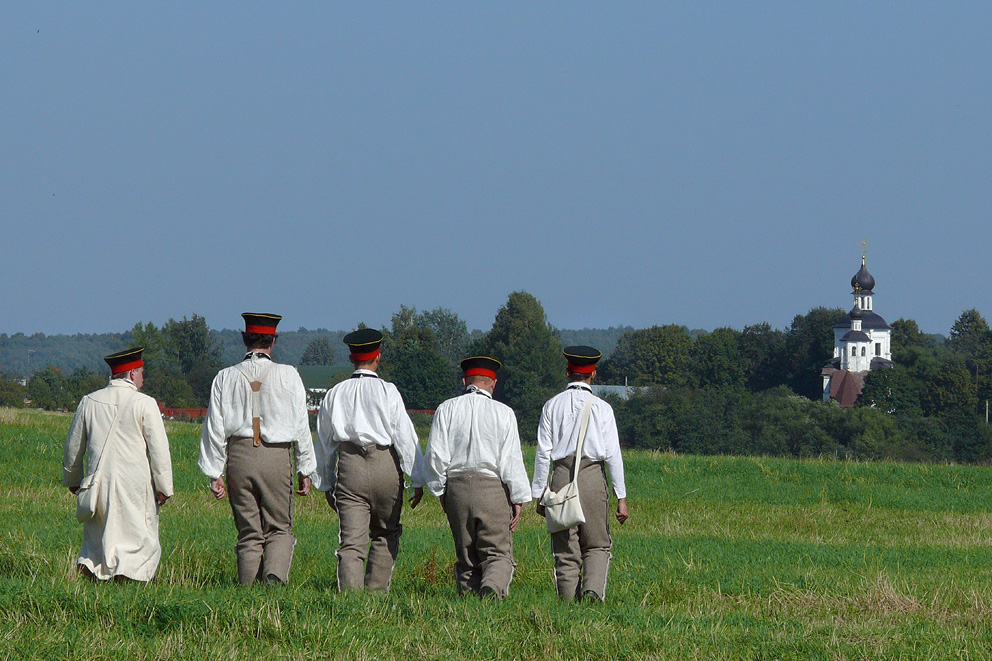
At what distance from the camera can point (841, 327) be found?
15825 cm

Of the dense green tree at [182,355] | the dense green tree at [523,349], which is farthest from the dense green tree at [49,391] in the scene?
the dense green tree at [523,349]

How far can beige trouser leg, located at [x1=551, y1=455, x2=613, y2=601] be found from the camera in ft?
28.6

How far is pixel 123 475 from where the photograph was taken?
27.2 ft

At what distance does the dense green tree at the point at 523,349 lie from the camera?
10856cm

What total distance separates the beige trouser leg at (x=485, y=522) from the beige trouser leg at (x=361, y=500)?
428mm

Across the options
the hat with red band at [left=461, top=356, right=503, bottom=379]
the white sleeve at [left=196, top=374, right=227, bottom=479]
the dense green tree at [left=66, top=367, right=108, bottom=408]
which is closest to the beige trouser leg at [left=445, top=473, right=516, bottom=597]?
the hat with red band at [left=461, top=356, right=503, bottom=379]

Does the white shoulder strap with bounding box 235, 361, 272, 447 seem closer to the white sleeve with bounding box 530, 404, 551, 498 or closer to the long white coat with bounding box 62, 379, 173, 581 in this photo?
the long white coat with bounding box 62, 379, 173, 581

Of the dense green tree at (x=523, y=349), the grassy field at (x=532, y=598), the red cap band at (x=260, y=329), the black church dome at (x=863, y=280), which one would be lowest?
the grassy field at (x=532, y=598)

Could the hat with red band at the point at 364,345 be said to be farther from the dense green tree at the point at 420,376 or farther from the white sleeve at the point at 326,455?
the dense green tree at the point at 420,376

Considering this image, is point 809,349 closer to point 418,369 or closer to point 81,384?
point 418,369

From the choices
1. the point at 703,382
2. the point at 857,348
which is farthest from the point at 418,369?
the point at 857,348

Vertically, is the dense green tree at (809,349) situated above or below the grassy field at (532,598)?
above

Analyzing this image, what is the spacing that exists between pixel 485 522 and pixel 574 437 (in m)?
0.91

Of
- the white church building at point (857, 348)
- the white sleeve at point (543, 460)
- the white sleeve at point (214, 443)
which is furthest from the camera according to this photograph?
the white church building at point (857, 348)
